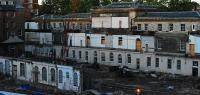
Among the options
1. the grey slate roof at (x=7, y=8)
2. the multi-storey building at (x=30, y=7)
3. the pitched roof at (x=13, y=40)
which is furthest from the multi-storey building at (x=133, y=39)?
the multi-storey building at (x=30, y=7)

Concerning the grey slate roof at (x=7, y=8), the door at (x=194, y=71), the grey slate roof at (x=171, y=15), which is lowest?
the door at (x=194, y=71)

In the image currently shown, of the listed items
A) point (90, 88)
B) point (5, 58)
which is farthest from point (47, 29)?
point (90, 88)

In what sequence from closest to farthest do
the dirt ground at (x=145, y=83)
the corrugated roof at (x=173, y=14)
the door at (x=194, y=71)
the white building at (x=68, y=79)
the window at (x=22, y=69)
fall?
the white building at (x=68, y=79), the dirt ground at (x=145, y=83), the window at (x=22, y=69), the door at (x=194, y=71), the corrugated roof at (x=173, y=14)

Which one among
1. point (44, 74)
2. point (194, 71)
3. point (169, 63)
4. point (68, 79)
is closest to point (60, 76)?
point (68, 79)

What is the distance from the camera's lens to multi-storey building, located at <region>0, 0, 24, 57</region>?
8156 centimetres

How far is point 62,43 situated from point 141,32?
17237 mm

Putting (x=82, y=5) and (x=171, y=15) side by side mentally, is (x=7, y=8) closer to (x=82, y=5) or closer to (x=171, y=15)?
(x=82, y=5)

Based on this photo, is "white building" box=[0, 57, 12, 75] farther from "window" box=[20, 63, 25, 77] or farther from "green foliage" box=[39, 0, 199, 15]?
"green foliage" box=[39, 0, 199, 15]

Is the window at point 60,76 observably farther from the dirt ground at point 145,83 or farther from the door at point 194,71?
the door at point 194,71

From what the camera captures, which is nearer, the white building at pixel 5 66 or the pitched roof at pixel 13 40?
the white building at pixel 5 66

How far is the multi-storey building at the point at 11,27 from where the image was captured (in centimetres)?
8156

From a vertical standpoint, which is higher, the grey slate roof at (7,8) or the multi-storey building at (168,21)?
the grey slate roof at (7,8)

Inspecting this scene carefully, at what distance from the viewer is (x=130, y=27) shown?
71.8 m

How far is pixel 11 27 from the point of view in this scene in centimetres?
8644
